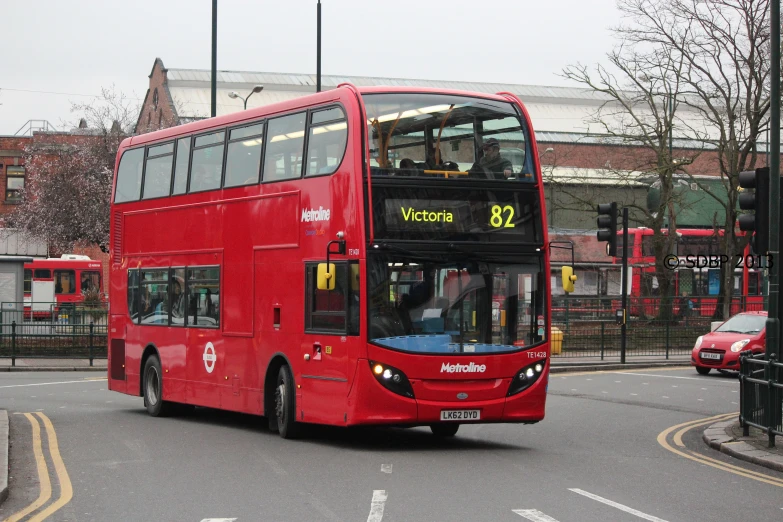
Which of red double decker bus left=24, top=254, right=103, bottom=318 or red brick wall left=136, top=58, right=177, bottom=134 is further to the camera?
red brick wall left=136, top=58, right=177, bottom=134

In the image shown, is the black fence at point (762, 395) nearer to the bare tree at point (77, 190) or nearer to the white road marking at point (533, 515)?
the white road marking at point (533, 515)

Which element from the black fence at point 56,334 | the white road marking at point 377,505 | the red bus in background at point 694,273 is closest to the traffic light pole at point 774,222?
the white road marking at point 377,505

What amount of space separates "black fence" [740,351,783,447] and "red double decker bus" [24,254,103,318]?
47.5 metres

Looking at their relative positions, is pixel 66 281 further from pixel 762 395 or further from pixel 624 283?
pixel 762 395

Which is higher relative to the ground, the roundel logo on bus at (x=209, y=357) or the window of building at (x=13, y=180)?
the window of building at (x=13, y=180)

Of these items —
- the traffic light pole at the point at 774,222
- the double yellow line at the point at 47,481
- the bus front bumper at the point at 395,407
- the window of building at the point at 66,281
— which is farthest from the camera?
the window of building at the point at 66,281

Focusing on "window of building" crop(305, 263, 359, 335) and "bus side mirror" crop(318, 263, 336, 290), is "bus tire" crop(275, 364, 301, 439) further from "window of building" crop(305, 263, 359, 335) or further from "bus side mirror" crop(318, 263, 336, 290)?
"bus side mirror" crop(318, 263, 336, 290)

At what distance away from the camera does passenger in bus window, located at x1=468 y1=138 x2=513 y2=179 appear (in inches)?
559

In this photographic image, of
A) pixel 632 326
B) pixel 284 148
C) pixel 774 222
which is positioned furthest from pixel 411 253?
pixel 632 326

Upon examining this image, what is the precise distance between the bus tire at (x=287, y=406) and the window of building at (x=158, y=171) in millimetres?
4928

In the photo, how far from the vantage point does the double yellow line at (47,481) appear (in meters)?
9.55

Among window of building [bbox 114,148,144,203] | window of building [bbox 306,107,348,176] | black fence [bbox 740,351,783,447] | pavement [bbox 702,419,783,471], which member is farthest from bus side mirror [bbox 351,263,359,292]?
window of building [bbox 114,148,144,203]

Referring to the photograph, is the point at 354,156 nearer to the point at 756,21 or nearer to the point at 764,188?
the point at 764,188

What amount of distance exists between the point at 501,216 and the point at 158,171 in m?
7.17
